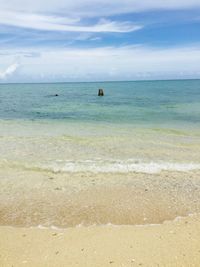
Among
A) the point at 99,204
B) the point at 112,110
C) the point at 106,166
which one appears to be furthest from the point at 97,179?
the point at 112,110

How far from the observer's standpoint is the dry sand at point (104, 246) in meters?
4.61

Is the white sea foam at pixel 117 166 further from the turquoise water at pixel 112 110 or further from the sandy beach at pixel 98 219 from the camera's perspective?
the turquoise water at pixel 112 110

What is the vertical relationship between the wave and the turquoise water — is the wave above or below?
above

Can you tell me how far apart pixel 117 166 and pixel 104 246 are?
495 centimetres

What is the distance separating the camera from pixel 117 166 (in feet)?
32.5

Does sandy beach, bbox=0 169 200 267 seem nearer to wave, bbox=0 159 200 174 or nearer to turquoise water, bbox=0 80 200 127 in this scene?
wave, bbox=0 159 200 174

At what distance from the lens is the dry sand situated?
4605mm

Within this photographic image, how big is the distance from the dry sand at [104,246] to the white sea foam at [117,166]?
12.0 ft

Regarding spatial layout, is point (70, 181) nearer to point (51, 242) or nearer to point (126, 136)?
point (51, 242)

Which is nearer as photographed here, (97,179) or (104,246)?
(104,246)

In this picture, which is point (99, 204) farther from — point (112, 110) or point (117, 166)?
point (112, 110)

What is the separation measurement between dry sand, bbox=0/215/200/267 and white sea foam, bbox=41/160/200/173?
3.64m

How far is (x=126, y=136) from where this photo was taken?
15.7m

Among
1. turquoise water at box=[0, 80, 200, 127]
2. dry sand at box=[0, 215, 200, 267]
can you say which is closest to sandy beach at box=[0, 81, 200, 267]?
dry sand at box=[0, 215, 200, 267]
